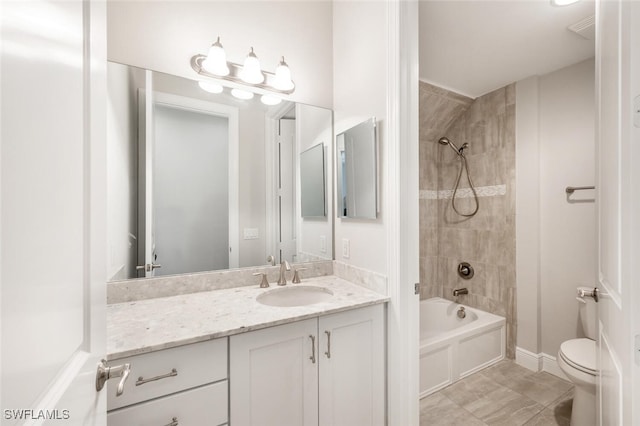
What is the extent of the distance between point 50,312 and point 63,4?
0.52 metres

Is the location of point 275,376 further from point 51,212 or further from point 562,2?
Result: point 562,2

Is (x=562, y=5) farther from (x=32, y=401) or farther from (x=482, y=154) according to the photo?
(x=32, y=401)

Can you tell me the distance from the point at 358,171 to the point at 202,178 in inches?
35.6

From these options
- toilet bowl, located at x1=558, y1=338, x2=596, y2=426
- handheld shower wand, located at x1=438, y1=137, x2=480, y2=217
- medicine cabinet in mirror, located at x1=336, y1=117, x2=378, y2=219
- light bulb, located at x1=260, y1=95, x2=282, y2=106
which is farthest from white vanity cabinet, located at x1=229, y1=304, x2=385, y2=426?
handheld shower wand, located at x1=438, y1=137, x2=480, y2=217

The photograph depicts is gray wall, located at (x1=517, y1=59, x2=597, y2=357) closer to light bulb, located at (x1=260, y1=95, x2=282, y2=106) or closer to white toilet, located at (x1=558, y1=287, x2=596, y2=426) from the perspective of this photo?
white toilet, located at (x1=558, y1=287, x2=596, y2=426)

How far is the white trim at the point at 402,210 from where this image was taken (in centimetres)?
129

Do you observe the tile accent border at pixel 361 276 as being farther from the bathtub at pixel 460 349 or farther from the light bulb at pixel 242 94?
the light bulb at pixel 242 94

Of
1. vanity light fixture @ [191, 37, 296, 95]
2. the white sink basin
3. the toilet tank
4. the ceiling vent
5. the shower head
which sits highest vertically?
the ceiling vent

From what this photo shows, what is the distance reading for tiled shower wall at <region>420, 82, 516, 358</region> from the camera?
7.88ft

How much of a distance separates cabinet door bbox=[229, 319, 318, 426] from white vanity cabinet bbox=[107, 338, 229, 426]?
48mm

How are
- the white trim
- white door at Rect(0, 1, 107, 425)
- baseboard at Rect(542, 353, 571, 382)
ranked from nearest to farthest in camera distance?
white door at Rect(0, 1, 107, 425)
the white trim
baseboard at Rect(542, 353, 571, 382)

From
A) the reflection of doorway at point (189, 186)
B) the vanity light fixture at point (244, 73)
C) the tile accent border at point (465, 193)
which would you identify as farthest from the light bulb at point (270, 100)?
the tile accent border at point (465, 193)

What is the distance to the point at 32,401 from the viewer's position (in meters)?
0.36

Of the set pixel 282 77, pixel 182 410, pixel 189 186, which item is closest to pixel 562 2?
pixel 282 77
